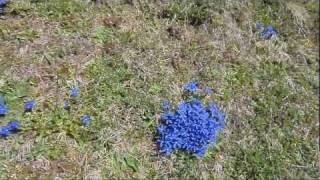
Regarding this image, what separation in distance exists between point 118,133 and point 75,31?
120 cm

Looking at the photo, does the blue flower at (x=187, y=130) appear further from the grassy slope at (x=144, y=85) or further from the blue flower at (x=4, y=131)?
the blue flower at (x=4, y=131)

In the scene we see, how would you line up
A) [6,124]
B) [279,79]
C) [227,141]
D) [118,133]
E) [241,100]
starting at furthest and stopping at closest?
[279,79], [241,100], [227,141], [118,133], [6,124]

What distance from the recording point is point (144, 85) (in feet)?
16.6

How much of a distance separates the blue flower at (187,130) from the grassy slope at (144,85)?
3.9 inches

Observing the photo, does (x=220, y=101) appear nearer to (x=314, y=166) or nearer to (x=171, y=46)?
(x=171, y=46)

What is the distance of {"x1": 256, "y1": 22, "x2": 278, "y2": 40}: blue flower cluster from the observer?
6191mm

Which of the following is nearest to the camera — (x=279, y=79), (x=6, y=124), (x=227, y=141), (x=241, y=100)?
(x=6, y=124)

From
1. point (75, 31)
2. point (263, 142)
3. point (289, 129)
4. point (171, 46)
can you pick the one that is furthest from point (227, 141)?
point (75, 31)

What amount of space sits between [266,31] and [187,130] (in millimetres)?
2121

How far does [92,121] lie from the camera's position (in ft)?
15.2

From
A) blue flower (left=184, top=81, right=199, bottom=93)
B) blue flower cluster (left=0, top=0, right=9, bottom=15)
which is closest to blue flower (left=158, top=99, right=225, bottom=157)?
blue flower (left=184, top=81, right=199, bottom=93)

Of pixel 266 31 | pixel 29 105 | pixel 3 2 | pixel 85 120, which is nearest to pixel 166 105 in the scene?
pixel 85 120

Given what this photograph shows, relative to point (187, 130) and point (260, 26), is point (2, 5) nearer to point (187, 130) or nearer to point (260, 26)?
point (187, 130)

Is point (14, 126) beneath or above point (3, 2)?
beneath
